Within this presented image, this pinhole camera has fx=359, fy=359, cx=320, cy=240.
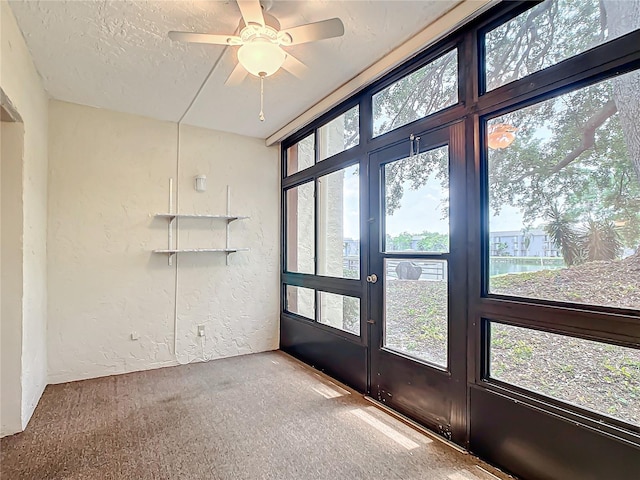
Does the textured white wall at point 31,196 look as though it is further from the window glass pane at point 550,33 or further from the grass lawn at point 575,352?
the grass lawn at point 575,352

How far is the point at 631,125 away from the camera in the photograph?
5.10 feet

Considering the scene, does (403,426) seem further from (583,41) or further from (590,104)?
(583,41)

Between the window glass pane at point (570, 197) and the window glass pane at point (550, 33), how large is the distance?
0.21m

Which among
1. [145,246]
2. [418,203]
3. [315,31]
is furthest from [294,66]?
[145,246]

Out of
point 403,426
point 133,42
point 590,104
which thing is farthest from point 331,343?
point 133,42

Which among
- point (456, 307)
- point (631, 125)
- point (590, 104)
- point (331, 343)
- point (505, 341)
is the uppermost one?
point (590, 104)

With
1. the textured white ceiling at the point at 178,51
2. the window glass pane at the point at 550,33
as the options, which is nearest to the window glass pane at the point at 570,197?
the window glass pane at the point at 550,33

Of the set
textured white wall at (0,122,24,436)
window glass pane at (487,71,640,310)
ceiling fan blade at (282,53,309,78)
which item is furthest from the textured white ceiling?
window glass pane at (487,71,640,310)

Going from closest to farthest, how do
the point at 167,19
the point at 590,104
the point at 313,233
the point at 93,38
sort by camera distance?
the point at 590,104 < the point at 167,19 < the point at 93,38 < the point at 313,233

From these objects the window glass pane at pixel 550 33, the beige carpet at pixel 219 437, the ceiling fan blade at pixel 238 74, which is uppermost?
the ceiling fan blade at pixel 238 74

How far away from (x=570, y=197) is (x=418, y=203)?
38.7 inches

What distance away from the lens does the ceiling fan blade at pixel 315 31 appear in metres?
1.84

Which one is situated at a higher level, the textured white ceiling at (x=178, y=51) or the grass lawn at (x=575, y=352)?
the textured white ceiling at (x=178, y=51)

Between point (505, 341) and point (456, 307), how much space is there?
13.0 inches
